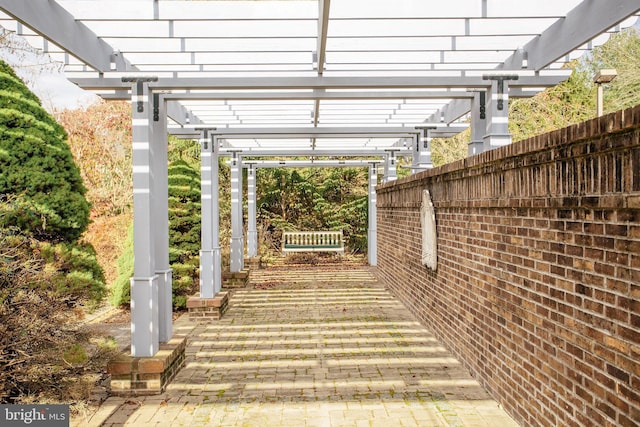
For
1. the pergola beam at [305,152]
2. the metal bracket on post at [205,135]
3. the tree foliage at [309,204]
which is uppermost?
the pergola beam at [305,152]

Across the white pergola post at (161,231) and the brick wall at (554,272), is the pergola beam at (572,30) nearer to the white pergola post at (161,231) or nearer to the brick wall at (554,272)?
the brick wall at (554,272)

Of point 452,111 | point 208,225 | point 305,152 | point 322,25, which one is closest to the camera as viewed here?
point 322,25

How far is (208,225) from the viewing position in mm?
9656

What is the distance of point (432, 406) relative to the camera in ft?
16.2

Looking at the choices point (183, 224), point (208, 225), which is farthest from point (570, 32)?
point (183, 224)

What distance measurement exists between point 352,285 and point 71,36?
959 cm

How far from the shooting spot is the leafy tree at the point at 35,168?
8117 mm

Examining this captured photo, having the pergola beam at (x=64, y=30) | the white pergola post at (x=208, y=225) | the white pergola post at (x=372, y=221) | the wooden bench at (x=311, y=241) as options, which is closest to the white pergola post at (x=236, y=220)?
the white pergola post at (x=208, y=225)

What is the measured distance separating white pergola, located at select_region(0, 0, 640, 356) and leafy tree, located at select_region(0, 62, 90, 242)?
2.55m

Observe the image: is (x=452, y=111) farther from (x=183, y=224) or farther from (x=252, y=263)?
(x=252, y=263)

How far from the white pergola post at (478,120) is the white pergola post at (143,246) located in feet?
13.2

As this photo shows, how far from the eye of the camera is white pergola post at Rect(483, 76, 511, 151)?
630 cm

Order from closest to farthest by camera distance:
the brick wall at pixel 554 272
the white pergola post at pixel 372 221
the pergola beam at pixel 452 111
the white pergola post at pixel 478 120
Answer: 1. the brick wall at pixel 554 272
2. the white pergola post at pixel 478 120
3. the pergola beam at pixel 452 111
4. the white pergola post at pixel 372 221

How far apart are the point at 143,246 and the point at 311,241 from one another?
45.9 feet
